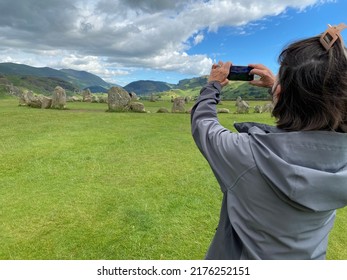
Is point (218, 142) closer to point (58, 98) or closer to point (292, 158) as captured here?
point (292, 158)

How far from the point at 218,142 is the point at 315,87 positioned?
580mm

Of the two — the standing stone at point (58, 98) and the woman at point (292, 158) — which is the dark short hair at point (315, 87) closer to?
the woman at point (292, 158)

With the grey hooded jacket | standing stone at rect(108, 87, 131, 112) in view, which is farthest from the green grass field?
standing stone at rect(108, 87, 131, 112)

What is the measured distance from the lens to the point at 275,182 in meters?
1.69

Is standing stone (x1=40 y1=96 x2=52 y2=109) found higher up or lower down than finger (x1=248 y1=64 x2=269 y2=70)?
lower down

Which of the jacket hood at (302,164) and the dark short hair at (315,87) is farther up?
the dark short hair at (315,87)

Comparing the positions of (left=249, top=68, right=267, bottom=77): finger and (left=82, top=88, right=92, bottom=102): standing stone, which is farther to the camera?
(left=82, top=88, right=92, bottom=102): standing stone

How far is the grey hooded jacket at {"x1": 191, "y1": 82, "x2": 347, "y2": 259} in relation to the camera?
66.6 inches

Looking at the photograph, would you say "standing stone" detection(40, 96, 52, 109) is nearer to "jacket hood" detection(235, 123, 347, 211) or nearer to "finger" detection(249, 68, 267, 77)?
"finger" detection(249, 68, 267, 77)

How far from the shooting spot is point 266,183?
1745 millimetres

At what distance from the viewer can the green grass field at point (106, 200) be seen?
5.54 meters

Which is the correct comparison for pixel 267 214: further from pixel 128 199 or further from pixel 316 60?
pixel 128 199

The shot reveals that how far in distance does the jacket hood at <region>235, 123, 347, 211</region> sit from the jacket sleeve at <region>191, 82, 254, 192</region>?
70mm

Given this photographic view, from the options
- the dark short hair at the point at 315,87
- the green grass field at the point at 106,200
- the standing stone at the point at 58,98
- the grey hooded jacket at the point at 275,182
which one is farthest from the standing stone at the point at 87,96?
the dark short hair at the point at 315,87
